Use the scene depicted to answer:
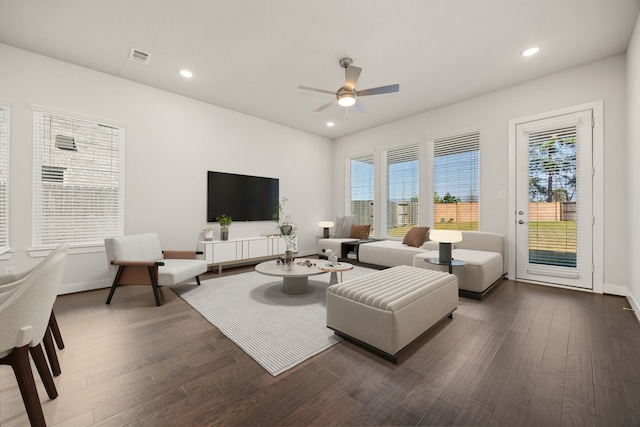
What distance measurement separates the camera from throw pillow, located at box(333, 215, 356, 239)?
19.5 ft

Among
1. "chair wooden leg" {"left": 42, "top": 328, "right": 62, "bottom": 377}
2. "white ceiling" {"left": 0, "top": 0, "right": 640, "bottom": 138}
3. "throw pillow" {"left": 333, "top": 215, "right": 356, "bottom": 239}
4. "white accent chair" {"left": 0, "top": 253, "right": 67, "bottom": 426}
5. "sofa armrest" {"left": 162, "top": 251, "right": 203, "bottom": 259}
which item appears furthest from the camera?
"throw pillow" {"left": 333, "top": 215, "right": 356, "bottom": 239}

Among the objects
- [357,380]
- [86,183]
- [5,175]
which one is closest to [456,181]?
[357,380]

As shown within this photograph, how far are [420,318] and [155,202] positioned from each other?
162 inches

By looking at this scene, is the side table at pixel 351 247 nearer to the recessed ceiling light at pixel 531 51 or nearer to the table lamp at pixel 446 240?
the table lamp at pixel 446 240

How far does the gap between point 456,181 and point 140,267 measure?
5.07m

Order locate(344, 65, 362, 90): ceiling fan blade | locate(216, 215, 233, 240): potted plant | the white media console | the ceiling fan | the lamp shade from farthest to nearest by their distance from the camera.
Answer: locate(216, 215, 233, 240): potted plant → the white media console → the lamp shade → the ceiling fan → locate(344, 65, 362, 90): ceiling fan blade

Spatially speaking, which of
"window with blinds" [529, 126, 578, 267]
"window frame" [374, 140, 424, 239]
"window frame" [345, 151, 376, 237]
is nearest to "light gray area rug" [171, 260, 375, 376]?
"window frame" [374, 140, 424, 239]

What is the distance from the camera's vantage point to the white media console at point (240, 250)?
426cm

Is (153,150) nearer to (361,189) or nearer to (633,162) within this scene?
(361,189)

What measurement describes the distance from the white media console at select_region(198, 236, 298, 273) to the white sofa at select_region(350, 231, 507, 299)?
1.77m

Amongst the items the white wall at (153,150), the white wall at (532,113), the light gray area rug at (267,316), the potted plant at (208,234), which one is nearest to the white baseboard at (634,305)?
the white wall at (532,113)

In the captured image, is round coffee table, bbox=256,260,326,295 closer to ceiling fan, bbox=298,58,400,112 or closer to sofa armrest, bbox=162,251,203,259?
sofa armrest, bbox=162,251,203,259

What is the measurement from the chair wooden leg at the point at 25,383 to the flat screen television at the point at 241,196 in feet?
11.7

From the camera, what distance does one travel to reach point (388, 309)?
1773 mm
